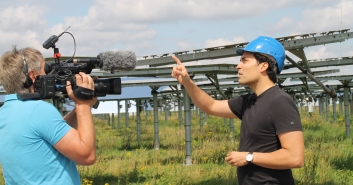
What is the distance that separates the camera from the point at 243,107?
3408 millimetres

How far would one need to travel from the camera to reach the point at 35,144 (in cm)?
279

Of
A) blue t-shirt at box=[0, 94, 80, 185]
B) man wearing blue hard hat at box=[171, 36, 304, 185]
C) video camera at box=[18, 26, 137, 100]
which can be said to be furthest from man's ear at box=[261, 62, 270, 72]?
blue t-shirt at box=[0, 94, 80, 185]

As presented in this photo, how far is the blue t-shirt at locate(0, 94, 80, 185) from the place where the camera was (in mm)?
2746

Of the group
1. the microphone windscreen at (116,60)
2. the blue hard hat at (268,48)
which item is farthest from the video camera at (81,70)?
the blue hard hat at (268,48)

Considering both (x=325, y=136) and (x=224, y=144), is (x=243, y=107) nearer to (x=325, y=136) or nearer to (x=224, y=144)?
(x=224, y=144)

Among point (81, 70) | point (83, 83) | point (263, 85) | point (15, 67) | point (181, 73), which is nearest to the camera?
point (15, 67)

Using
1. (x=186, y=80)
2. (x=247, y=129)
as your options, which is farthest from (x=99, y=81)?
(x=247, y=129)

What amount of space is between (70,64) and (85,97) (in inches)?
9.4

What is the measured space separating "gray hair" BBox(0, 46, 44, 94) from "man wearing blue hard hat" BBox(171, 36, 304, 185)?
1.00 metres

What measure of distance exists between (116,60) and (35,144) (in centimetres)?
64

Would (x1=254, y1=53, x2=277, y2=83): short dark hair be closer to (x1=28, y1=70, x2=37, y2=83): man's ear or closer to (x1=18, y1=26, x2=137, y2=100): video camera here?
(x1=18, y1=26, x2=137, y2=100): video camera

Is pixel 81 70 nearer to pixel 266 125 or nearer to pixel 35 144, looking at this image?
pixel 35 144

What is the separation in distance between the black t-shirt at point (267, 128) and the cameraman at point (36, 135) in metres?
0.92

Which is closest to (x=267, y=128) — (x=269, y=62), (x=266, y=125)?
(x=266, y=125)
